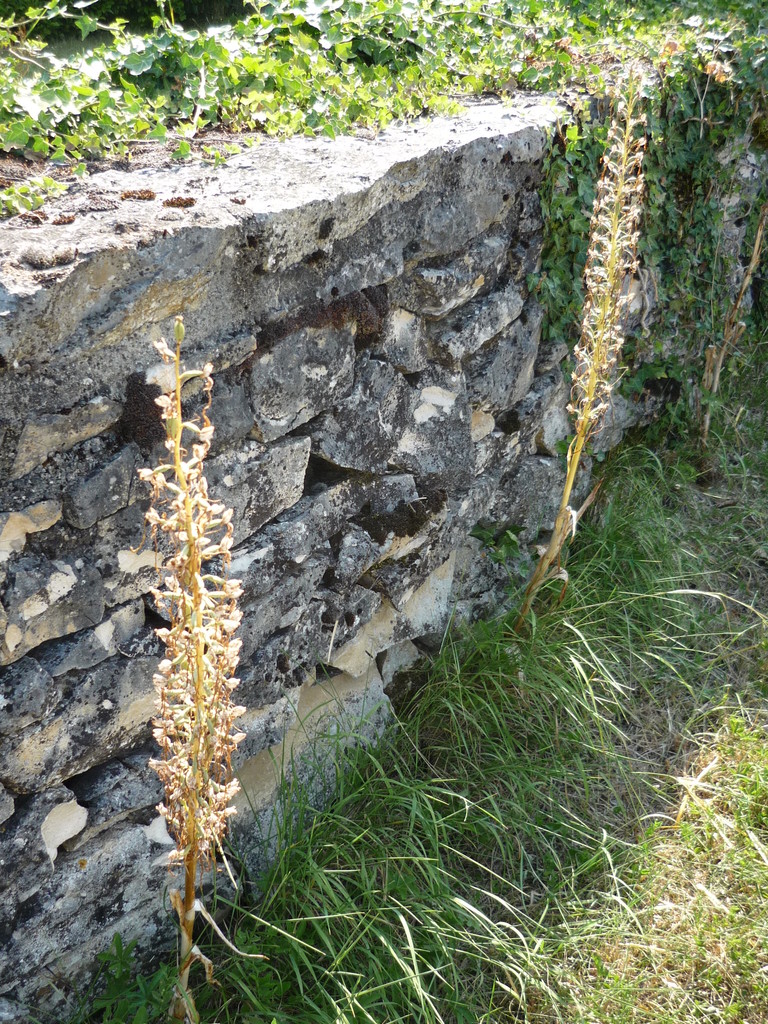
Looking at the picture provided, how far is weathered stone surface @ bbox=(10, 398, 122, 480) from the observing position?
1.60 meters

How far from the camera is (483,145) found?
2.55m

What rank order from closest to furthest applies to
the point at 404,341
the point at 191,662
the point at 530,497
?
the point at 191,662, the point at 404,341, the point at 530,497

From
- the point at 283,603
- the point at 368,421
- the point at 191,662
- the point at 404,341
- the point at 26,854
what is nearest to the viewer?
the point at 191,662

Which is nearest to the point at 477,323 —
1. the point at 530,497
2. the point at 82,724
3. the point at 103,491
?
the point at 530,497

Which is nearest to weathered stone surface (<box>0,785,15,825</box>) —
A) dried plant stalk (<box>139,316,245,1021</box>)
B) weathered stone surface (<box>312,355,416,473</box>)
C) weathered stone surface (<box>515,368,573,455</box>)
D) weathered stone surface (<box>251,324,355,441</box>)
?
dried plant stalk (<box>139,316,245,1021</box>)

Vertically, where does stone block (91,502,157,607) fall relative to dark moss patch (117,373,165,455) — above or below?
below

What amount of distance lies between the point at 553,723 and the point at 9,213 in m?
1.97

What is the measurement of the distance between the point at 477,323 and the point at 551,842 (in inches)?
59.2

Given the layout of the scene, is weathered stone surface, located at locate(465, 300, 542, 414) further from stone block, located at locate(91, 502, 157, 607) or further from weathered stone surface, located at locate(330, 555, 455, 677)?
stone block, located at locate(91, 502, 157, 607)

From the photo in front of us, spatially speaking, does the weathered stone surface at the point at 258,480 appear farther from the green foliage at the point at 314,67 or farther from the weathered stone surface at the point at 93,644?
the green foliage at the point at 314,67

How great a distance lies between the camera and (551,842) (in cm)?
242

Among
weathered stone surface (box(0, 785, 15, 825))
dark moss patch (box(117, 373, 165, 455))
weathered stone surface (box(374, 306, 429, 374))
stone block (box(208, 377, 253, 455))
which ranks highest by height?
dark moss patch (box(117, 373, 165, 455))

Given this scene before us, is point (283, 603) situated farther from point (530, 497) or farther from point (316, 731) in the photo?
point (530, 497)

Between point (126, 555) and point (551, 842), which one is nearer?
point (126, 555)
